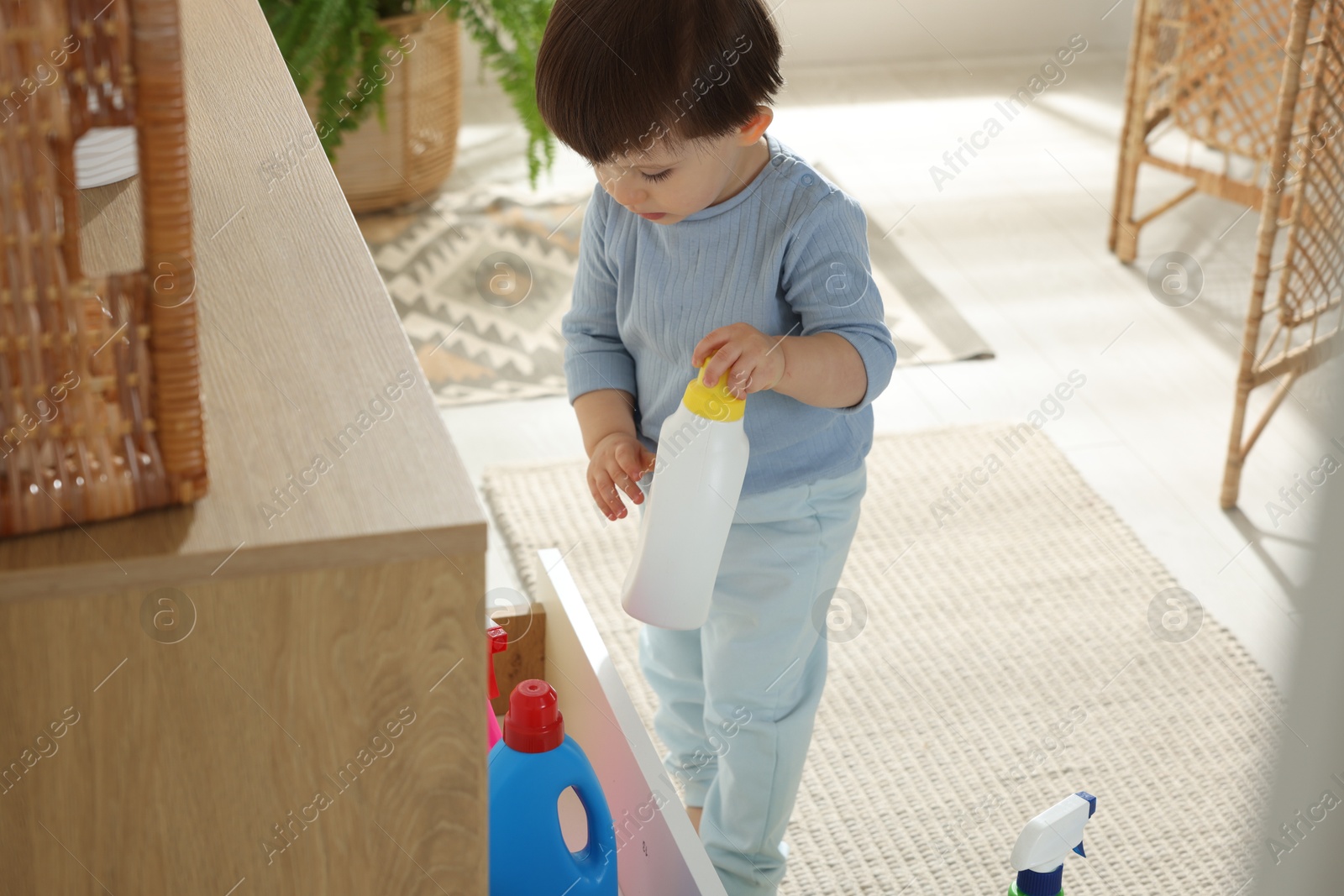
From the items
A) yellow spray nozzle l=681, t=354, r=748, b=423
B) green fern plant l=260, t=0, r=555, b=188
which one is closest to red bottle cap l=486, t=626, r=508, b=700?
yellow spray nozzle l=681, t=354, r=748, b=423

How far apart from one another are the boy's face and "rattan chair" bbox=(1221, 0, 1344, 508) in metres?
1.00

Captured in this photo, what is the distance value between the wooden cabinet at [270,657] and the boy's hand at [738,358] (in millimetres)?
230

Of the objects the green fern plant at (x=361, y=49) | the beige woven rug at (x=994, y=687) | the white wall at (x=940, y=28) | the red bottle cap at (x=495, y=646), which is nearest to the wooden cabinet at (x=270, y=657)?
the red bottle cap at (x=495, y=646)

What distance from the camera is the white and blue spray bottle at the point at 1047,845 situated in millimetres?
833

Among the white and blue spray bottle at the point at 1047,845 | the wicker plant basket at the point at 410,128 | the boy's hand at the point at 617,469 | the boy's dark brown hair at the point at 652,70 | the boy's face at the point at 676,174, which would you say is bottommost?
the wicker plant basket at the point at 410,128

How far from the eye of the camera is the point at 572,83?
786mm

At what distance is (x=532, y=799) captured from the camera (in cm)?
83

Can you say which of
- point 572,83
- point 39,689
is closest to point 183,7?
point 572,83

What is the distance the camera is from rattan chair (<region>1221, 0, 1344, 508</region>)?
159 centimetres

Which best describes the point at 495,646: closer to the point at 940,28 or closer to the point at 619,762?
the point at 619,762

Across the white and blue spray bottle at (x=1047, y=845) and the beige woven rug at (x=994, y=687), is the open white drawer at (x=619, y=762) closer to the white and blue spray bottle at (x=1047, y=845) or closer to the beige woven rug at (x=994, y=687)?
the white and blue spray bottle at (x=1047, y=845)

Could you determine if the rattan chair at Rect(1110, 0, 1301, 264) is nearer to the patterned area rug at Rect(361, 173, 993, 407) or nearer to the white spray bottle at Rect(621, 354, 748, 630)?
the patterned area rug at Rect(361, 173, 993, 407)

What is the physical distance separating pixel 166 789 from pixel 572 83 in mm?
462

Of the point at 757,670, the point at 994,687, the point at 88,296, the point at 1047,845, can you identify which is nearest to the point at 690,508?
the point at 757,670
